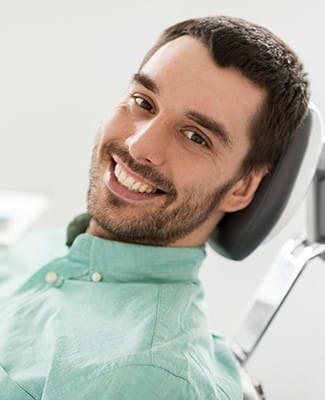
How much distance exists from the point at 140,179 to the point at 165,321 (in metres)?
0.25

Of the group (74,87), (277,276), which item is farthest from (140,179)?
(74,87)

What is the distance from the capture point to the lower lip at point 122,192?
1.11 metres

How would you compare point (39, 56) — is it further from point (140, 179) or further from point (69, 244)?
point (140, 179)

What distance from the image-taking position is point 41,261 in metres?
1.35

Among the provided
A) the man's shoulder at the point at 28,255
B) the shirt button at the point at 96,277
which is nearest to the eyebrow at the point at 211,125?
the shirt button at the point at 96,277

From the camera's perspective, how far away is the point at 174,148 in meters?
Answer: 1.09

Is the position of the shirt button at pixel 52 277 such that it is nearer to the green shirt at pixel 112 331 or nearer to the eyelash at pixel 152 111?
the green shirt at pixel 112 331

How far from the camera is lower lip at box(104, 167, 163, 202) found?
111 centimetres

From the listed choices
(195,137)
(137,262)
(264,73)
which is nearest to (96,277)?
(137,262)

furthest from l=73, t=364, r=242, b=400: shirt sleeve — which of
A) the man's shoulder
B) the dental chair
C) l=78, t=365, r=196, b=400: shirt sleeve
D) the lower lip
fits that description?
the man's shoulder

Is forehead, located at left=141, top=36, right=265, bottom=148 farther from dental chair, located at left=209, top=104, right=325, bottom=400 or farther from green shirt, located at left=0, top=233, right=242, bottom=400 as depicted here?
green shirt, located at left=0, top=233, right=242, bottom=400

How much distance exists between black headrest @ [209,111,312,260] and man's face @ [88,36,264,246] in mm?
44

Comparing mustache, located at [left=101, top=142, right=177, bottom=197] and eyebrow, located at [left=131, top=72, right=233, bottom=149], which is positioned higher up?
eyebrow, located at [left=131, top=72, right=233, bottom=149]

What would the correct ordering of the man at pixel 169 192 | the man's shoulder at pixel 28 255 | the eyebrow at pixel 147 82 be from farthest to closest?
the man's shoulder at pixel 28 255, the eyebrow at pixel 147 82, the man at pixel 169 192
